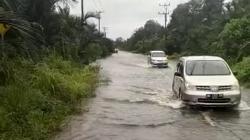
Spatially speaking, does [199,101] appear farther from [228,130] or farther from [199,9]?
[199,9]

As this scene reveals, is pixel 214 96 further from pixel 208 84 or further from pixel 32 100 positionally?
pixel 32 100

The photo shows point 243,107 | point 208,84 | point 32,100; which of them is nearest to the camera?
point 32,100

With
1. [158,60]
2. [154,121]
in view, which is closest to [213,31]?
[158,60]

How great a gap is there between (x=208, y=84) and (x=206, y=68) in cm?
161

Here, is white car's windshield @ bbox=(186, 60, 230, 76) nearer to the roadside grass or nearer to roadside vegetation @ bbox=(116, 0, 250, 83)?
the roadside grass

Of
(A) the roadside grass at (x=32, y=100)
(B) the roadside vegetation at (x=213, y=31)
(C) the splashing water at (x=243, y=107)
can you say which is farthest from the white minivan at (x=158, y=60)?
(C) the splashing water at (x=243, y=107)

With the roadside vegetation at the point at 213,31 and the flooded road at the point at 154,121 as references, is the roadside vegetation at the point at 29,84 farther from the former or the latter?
the roadside vegetation at the point at 213,31

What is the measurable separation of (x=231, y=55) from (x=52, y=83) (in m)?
24.7

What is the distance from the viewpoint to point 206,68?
16.0 metres

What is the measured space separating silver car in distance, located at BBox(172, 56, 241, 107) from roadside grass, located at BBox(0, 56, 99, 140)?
11.7 feet

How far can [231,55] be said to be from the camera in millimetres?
37969

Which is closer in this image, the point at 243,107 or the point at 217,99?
the point at 217,99

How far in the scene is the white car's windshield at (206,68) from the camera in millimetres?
15728

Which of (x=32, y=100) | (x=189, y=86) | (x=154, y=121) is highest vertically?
(x=189, y=86)
